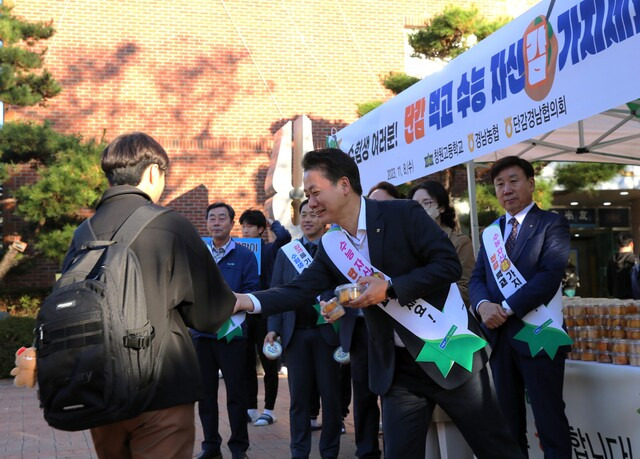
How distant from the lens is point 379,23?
18.9 m

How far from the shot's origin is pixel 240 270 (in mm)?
6285

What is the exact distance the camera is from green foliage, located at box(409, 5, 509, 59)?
14.3 m

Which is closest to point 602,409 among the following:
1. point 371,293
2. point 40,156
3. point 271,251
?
point 371,293

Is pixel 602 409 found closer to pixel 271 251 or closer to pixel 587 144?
pixel 587 144

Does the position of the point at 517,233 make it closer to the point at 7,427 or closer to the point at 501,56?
the point at 501,56

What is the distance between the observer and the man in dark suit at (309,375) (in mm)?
5555

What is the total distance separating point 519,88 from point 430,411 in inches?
102

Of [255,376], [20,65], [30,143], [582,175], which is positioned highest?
[20,65]

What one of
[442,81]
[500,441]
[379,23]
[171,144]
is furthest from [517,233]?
[379,23]

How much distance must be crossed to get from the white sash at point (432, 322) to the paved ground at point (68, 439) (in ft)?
9.93

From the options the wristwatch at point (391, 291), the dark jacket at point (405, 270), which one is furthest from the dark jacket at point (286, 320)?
the wristwatch at point (391, 291)

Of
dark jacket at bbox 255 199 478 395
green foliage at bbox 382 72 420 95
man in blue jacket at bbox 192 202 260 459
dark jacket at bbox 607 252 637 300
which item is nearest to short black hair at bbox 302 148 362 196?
dark jacket at bbox 255 199 478 395

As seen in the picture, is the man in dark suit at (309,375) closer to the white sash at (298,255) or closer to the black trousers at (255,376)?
the white sash at (298,255)

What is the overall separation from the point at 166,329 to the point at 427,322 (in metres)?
1.26
